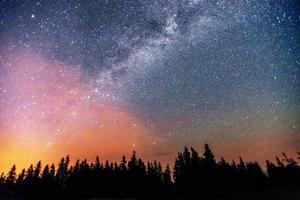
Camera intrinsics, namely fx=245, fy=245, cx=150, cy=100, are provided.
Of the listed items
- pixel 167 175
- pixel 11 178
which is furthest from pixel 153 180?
pixel 11 178

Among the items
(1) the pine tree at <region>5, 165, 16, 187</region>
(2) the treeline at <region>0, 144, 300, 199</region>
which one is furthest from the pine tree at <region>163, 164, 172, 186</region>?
(1) the pine tree at <region>5, 165, 16, 187</region>

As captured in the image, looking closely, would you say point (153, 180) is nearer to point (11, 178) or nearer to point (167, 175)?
point (167, 175)

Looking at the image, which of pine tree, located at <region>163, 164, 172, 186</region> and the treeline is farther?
pine tree, located at <region>163, 164, 172, 186</region>

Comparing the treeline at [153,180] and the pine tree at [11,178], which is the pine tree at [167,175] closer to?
the treeline at [153,180]

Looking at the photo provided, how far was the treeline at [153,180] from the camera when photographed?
67438 mm

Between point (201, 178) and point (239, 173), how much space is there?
106ft

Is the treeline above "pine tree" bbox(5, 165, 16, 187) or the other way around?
the other way around

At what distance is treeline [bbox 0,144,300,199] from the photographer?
67.4 m

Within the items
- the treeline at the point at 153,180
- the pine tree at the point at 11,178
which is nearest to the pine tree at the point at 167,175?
the treeline at the point at 153,180

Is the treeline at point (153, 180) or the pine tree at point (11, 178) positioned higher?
the pine tree at point (11, 178)

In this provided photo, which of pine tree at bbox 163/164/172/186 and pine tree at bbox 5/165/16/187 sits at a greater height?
pine tree at bbox 5/165/16/187

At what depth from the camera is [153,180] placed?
9000 cm

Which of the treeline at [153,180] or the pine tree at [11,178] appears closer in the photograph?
the treeline at [153,180]

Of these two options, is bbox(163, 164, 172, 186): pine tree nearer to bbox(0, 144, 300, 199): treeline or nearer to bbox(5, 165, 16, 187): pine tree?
bbox(0, 144, 300, 199): treeline
